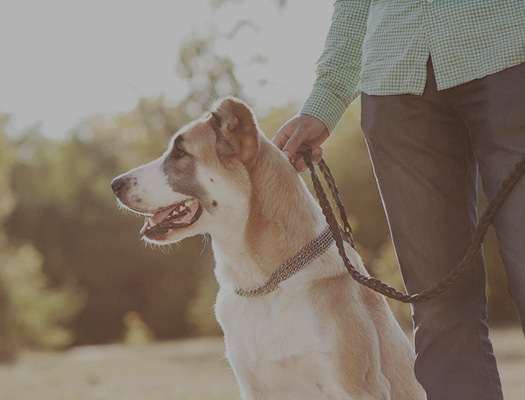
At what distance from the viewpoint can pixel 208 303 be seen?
2189 centimetres

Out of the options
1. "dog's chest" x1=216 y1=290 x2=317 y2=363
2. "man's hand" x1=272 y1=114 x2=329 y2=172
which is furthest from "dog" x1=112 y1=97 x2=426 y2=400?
"man's hand" x1=272 y1=114 x2=329 y2=172

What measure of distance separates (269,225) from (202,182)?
403 mm

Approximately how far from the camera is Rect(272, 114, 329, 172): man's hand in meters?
3.04

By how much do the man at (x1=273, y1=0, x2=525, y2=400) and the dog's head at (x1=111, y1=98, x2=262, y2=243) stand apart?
0.77 meters

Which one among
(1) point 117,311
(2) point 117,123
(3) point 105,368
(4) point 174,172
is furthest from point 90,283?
(4) point 174,172

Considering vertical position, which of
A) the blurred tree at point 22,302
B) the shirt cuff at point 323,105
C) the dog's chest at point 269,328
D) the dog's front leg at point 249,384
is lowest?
the blurred tree at point 22,302

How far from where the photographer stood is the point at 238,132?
10.8ft

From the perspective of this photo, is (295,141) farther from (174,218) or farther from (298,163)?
(174,218)

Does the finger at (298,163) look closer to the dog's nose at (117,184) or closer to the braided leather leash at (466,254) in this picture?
the braided leather leash at (466,254)

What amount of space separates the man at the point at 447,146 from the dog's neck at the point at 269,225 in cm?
55

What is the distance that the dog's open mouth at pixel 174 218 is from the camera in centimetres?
331

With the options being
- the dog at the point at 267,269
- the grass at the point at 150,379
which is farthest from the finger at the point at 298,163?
the grass at the point at 150,379

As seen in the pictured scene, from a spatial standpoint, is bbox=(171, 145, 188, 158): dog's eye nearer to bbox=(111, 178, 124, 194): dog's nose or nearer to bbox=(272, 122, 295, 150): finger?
bbox=(111, 178, 124, 194): dog's nose

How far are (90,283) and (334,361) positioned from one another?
27553mm
